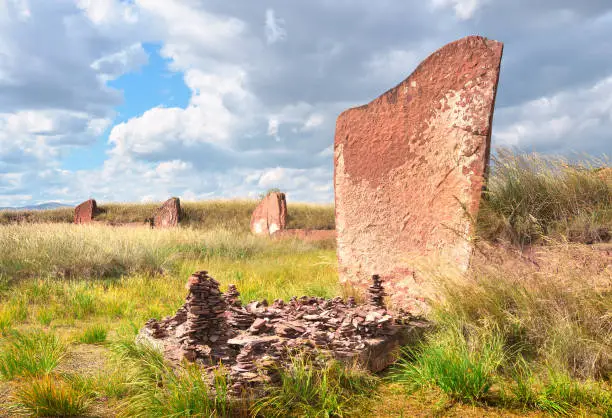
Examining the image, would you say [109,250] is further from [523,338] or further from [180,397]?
[523,338]

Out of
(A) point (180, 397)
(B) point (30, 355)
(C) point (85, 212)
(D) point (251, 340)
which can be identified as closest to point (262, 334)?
(D) point (251, 340)

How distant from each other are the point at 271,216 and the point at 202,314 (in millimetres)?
12410

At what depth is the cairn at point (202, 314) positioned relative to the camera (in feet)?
10.8

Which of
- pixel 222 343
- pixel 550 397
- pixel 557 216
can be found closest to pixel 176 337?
pixel 222 343

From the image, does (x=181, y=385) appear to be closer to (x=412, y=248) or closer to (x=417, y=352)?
(x=417, y=352)

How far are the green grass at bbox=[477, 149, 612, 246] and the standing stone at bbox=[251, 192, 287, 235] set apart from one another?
1058 centimetres

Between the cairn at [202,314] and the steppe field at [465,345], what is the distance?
0.86ft

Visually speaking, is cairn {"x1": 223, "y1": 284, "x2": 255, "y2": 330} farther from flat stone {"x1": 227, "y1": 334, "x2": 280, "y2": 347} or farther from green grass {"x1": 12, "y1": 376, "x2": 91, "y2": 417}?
green grass {"x1": 12, "y1": 376, "x2": 91, "y2": 417}

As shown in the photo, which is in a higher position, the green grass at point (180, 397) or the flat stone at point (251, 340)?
the flat stone at point (251, 340)

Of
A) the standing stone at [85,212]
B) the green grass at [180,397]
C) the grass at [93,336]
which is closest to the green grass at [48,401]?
the green grass at [180,397]

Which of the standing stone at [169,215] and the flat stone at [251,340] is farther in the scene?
the standing stone at [169,215]

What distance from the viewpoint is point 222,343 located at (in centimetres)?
335

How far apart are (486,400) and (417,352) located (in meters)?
0.72

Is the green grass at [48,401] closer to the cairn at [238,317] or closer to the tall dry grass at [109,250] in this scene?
the cairn at [238,317]
